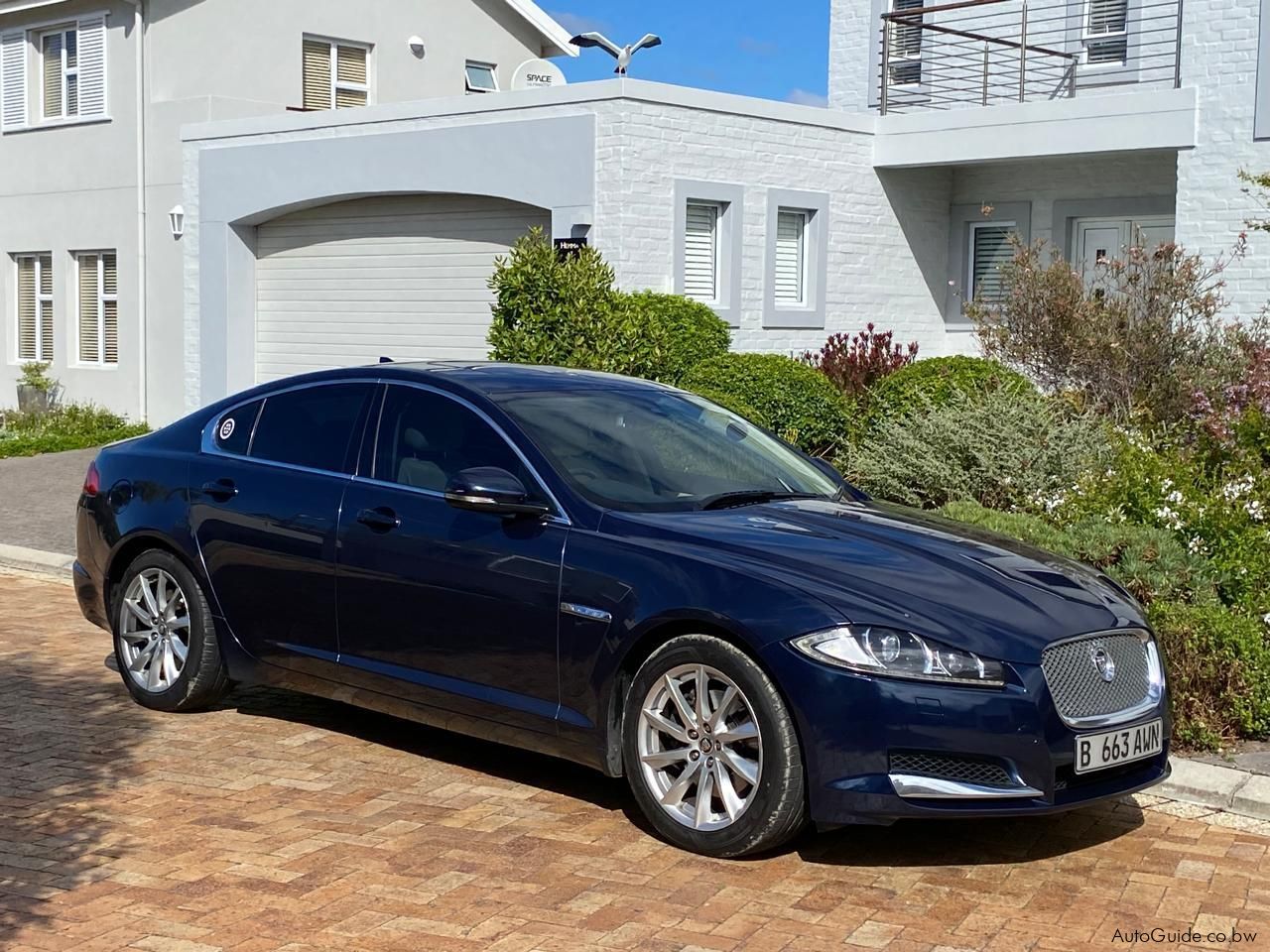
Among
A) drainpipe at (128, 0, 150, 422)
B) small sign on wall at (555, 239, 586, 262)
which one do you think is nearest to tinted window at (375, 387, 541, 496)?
small sign on wall at (555, 239, 586, 262)

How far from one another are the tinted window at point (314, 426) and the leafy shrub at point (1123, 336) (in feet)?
24.5

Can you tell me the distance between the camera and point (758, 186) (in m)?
17.1

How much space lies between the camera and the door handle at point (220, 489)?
7195 mm

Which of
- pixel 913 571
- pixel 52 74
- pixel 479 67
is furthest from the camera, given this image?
pixel 479 67

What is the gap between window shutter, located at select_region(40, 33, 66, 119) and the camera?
2405 cm

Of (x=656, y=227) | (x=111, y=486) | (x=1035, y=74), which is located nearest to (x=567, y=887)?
(x=111, y=486)

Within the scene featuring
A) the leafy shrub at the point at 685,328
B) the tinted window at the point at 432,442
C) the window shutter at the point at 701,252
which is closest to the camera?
the tinted window at the point at 432,442

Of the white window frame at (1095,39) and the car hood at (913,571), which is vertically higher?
the white window frame at (1095,39)

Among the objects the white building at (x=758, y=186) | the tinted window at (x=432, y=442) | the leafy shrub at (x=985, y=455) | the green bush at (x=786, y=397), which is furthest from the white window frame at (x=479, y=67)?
the tinted window at (x=432, y=442)

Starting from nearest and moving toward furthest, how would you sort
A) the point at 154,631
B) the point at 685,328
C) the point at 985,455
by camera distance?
1. the point at 154,631
2. the point at 985,455
3. the point at 685,328

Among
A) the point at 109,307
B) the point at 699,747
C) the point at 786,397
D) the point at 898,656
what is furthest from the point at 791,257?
the point at 898,656

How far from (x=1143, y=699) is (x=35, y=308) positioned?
21.9 m

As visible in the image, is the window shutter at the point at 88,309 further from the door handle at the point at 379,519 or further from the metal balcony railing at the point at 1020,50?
the door handle at the point at 379,519

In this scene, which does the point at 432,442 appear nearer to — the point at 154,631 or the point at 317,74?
the point at 154,631
